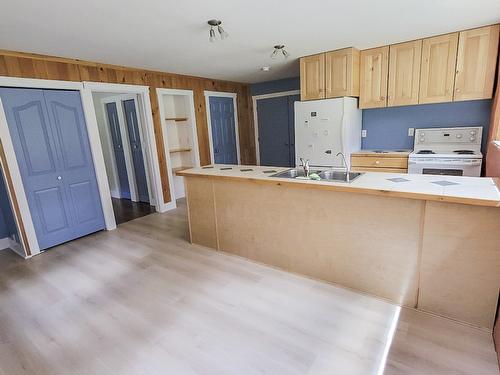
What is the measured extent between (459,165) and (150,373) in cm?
385

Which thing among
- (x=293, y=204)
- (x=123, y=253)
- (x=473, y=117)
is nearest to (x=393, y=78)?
(x=473, y=117)

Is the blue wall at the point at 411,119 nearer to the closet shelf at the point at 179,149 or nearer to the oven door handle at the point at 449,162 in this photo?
the oven door handle at the point at 449,162

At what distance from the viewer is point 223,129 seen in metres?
5.80

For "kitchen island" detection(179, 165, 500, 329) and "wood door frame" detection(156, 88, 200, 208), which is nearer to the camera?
"kitchen island" detection(179, 165, 500, 329)

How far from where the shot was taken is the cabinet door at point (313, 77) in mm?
3807

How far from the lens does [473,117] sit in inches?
143

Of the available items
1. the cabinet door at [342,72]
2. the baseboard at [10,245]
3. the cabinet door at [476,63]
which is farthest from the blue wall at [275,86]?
the baseboard at [10,245]

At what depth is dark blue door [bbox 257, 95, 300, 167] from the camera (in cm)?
575

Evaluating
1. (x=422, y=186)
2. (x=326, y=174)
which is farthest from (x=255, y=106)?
(x=422, y=186)

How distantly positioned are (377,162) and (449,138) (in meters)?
1.00

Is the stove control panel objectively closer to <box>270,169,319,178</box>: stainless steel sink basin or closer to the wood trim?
<box>270,169,319,178</box>: stainless steel sink basin

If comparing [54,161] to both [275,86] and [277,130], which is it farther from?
[275,86]

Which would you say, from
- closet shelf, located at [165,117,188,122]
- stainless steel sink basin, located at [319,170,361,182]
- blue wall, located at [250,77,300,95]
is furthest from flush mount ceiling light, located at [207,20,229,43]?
blue wall, located at [250,77,300,95]

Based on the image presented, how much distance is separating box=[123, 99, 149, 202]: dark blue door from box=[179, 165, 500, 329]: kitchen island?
8.38 feet
